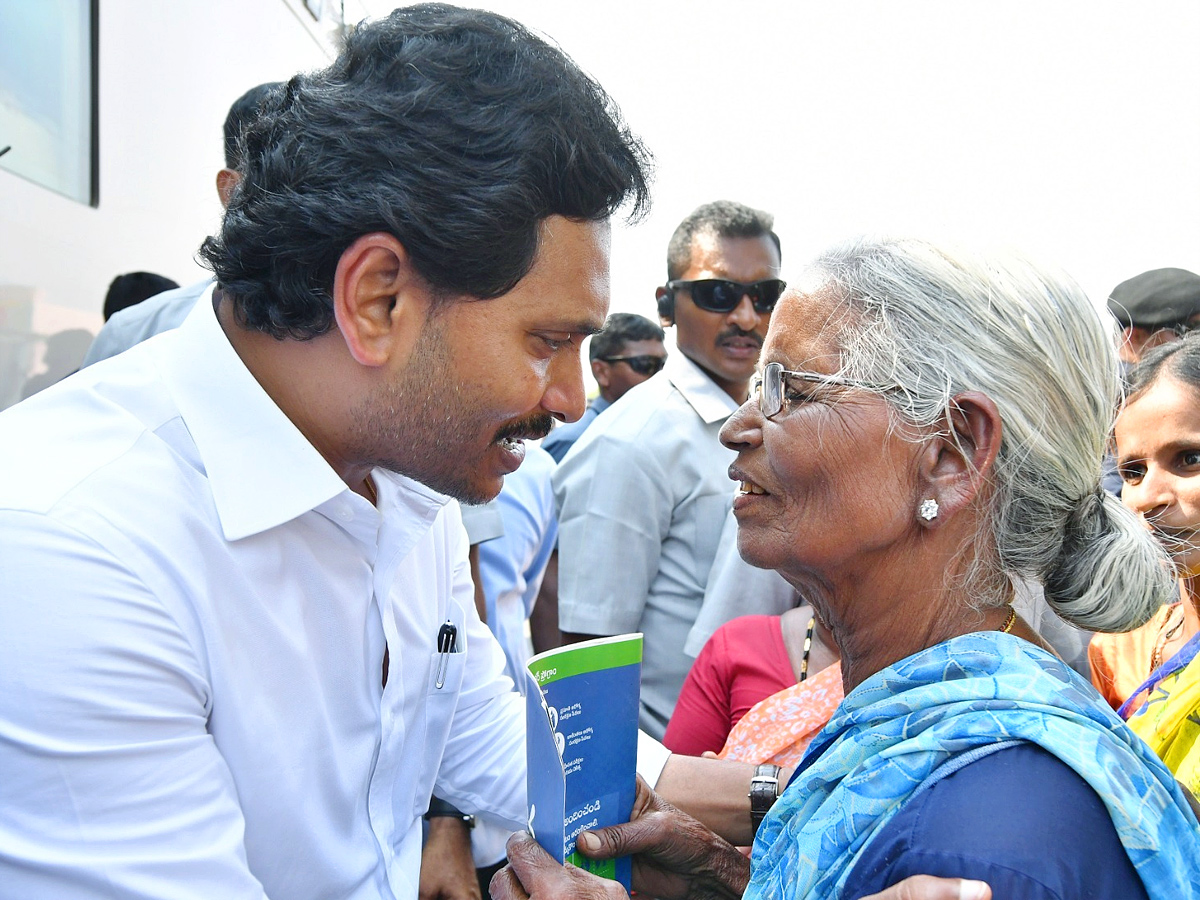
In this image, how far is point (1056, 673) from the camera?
1.34 meters

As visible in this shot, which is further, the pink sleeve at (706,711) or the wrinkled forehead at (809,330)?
the pink sleeve at (706,711)

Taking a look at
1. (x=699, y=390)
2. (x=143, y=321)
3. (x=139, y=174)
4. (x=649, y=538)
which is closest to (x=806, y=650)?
(x=649, y=538)

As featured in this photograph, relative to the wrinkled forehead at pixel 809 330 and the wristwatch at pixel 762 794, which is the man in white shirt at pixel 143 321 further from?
the wristwatch at pixel 762 794

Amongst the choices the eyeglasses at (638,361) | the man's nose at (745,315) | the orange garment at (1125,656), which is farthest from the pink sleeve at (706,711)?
the eyeglasses at (638,361)

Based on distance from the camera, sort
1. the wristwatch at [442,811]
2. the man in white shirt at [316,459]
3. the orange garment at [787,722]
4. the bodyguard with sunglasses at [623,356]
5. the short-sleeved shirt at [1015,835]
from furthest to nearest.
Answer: the bodyguard with sunglasses at [623,356]
the wristwatch at [442,811]
the orange garment at [787,722]
the man in white shirt at [316,459]
the short-sleeved shirt at [1015,835]

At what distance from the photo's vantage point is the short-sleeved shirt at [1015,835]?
108 centimetres

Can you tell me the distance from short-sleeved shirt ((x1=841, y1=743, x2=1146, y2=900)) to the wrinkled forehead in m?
0.64

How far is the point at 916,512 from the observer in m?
1.50

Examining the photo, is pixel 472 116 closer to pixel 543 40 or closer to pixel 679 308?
pixel 543 40

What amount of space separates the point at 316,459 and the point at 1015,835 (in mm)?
1092

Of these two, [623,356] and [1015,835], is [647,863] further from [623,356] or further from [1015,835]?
[623,356]

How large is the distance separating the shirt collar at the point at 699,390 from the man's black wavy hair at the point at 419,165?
185 cm

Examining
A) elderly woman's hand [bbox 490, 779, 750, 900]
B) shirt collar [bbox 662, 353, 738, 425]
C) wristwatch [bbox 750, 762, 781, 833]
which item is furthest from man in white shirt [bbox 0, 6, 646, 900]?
shirt collar [bbox 662, 353, 738, 425]

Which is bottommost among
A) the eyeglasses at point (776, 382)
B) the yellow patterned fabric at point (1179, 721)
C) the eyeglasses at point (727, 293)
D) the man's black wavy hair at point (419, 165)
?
the yellow patterned fabric at point (1179, 721)
